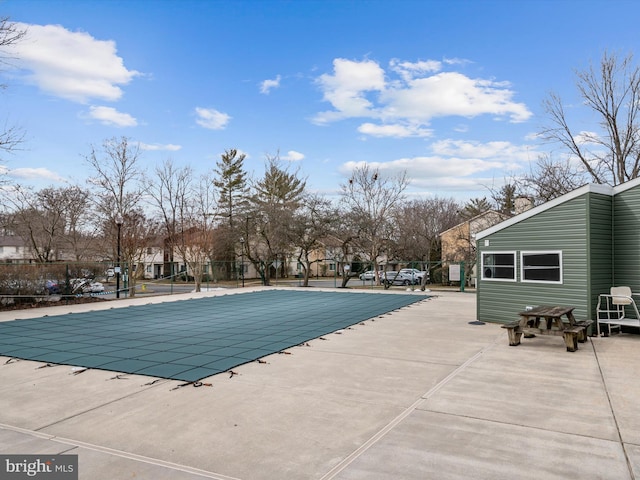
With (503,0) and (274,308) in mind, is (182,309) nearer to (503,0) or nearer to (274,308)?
(274,308)

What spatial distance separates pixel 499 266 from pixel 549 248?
50.4 inches

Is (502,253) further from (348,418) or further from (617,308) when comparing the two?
(348,418)

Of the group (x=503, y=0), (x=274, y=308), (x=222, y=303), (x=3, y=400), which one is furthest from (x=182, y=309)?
(x=503, y=0)

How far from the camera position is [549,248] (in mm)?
8656

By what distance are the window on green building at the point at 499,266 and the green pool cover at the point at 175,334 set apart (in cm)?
321

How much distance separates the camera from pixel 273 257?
1003 inches

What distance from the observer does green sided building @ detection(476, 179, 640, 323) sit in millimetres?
8141

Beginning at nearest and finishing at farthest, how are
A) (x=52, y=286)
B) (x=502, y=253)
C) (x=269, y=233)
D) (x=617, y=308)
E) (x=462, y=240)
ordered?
1. (x=617, y=308)
2. (x=502, y=253)
3. (x=52, y=286)
4. (x=269, y=233)
5. (x=462, y=240)

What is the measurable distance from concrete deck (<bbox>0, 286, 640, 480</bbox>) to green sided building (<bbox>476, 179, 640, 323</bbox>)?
212 cm

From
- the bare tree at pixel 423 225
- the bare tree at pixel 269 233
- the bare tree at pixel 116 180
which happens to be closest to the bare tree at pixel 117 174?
the bare tree at pixel 116 180

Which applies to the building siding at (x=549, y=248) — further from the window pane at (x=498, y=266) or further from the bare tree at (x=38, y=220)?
the bare tree at (x=38, y=220)

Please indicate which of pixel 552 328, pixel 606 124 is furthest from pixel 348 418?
pixel 606 124

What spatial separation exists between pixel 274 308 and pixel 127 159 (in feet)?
45.8

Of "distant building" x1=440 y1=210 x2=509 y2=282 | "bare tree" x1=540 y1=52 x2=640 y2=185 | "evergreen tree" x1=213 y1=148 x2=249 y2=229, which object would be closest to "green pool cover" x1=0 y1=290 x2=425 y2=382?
"bare tree" x1=540 y1=52 x2=640 y2=185
